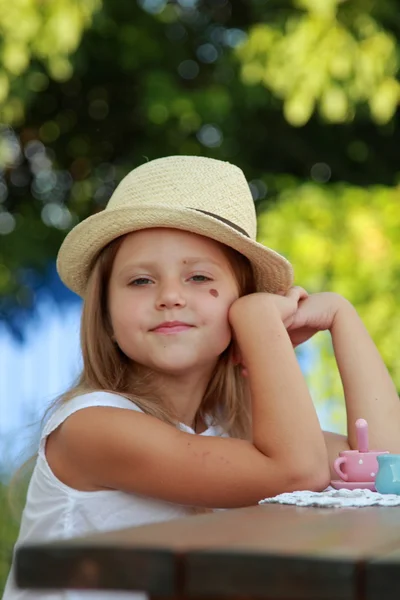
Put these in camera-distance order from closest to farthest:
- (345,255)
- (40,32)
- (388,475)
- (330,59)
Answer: (388,475) → (345,255) → (40,32) → (330,59)

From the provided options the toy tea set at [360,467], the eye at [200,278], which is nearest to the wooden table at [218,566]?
the toy tea set at [360,467]

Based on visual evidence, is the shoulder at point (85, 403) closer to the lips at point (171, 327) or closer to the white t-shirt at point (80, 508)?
the white t-shirt at point (80, 508)

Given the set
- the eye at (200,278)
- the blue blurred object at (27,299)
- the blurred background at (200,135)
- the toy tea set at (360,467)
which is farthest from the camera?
the blue blurred object at (27,299)

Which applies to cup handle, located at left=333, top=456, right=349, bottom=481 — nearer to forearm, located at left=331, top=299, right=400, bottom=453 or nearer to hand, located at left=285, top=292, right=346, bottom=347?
forearm, located at left=331, top=299, right=400, bottom=453

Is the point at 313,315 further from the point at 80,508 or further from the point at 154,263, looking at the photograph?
the point at 80,508

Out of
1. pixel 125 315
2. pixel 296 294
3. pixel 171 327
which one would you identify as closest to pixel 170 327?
pixel 171 327

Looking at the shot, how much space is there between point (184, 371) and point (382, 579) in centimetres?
169

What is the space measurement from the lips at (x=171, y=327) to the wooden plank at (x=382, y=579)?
1.54 metres

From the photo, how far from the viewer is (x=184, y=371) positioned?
2.93 meters

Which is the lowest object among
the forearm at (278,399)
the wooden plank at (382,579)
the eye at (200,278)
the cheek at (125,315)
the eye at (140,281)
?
the wooden plank at (382,579)

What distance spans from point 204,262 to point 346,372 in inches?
21.9

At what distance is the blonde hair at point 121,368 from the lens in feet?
9.70

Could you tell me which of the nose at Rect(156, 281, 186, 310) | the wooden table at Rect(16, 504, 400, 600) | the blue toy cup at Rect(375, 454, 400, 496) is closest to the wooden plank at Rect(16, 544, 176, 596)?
the wooden table at Rect(16, 504, 400, 600)

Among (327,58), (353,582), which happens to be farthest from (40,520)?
(327,58)
